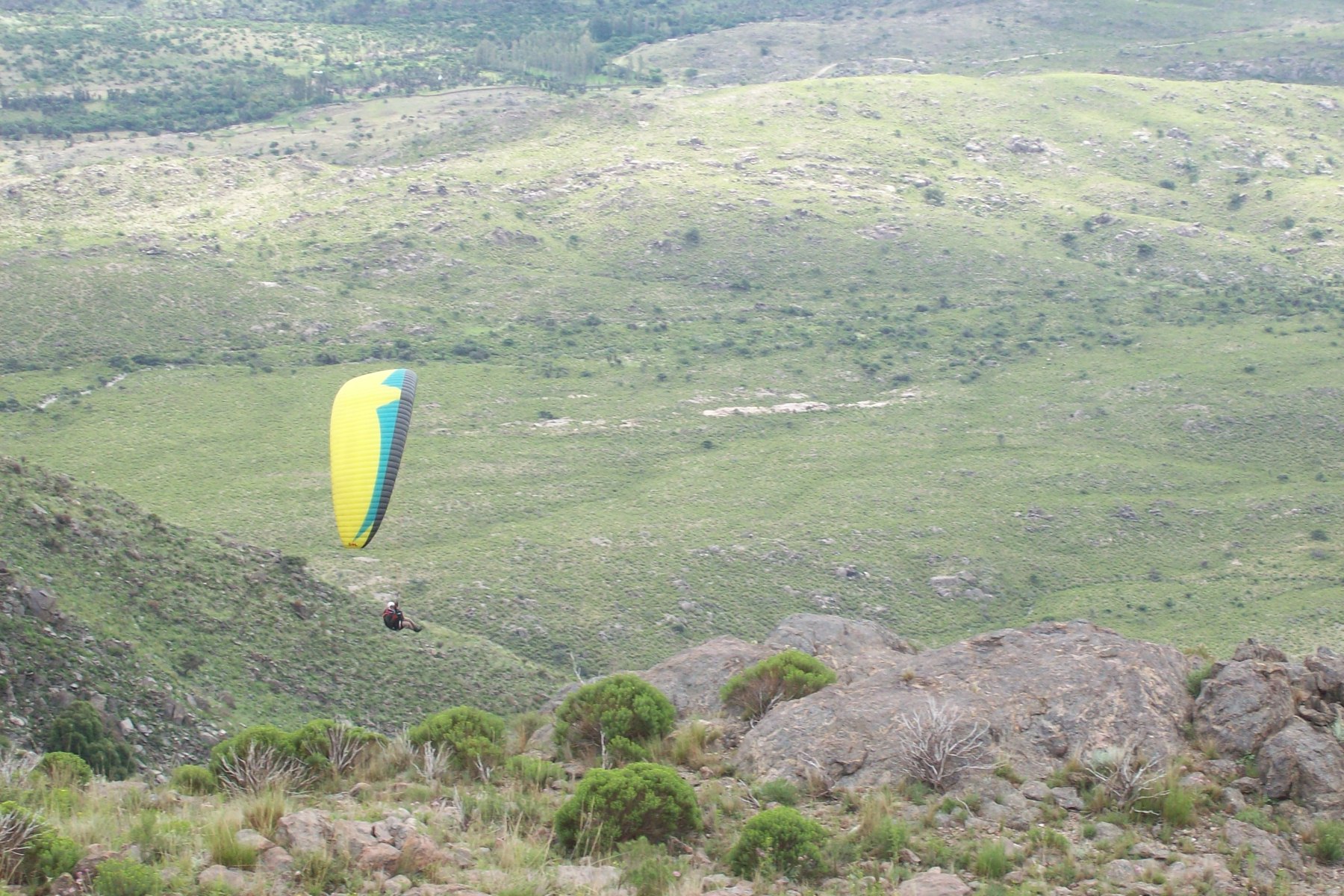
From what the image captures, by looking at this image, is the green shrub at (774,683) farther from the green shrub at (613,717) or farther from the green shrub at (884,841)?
the green shrub at (884,841)

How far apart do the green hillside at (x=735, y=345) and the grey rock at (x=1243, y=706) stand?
34.7m

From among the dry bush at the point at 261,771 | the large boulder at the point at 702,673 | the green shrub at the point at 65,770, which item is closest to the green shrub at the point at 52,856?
the dry bush at the point at 261,771

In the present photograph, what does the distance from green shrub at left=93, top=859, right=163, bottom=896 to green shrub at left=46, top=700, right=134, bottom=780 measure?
11.1 meters

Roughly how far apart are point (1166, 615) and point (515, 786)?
49257 millimetres

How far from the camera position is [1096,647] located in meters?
18.1

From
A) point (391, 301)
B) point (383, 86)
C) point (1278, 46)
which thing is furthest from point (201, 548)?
point (1278, 46)

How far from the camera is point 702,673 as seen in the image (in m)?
22.1

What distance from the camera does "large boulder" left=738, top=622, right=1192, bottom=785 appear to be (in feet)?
52.7

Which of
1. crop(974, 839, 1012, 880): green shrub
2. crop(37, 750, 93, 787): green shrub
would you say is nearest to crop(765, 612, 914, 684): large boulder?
crop(974, 839, 1012, 880): green shrub

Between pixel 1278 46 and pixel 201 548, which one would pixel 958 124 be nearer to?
pixel 1278 46

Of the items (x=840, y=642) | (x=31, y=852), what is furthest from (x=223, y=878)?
(x=840, y=642)

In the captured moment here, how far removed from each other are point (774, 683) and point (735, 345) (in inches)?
2959

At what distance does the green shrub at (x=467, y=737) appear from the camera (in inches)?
675

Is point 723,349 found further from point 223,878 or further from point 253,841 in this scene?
point 223,878
